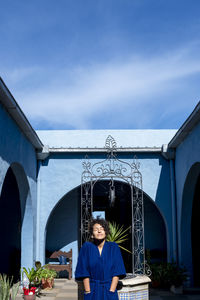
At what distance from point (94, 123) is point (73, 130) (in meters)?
0.78

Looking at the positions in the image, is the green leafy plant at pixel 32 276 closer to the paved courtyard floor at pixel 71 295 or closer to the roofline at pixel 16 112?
the paved courtyard floor at pixel 71 295

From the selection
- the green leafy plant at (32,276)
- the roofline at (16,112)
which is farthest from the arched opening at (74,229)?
the roofline at (16,112)

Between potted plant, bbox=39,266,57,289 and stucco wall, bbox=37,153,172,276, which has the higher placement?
stucco wall, bbox=37,153,172,276

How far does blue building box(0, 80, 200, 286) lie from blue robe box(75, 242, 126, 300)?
13.5 feet

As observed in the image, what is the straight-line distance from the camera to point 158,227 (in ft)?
39.9

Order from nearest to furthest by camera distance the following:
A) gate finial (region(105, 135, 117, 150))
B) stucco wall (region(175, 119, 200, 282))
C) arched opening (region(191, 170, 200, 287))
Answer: gate finial (region(105, 135, 117, 150))
stucco wall (region(175, 119, 200, 282))
arched opening (region(191, 170, 200, 287))

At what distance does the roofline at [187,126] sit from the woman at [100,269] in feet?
12.6

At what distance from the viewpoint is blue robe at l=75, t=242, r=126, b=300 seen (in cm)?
375

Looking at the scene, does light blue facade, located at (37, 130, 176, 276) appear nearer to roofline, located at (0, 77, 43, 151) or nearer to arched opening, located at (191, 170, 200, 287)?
arched opening, located at (191, 170, 200, 287)

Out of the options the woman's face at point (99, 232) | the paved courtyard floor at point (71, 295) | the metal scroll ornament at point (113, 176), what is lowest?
the paved courtyard floor at point (71, 295)

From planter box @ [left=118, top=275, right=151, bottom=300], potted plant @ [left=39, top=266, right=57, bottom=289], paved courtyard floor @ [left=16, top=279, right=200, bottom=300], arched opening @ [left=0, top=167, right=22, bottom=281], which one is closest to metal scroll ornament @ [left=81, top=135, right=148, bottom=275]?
paved courtyard floor @ [left=16, top=279, right=200, bottom=300]

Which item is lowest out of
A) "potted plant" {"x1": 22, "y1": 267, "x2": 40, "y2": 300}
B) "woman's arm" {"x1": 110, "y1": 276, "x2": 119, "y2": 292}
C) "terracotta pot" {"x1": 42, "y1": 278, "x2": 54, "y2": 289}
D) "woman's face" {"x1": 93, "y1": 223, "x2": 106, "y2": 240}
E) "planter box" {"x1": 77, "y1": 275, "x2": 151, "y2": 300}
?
"terracotta pot" {"x1": 42, "y1": 278, "x2": 54, "y2": 289}

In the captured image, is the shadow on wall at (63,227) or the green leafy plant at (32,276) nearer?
the green leafy plant at (32,276)

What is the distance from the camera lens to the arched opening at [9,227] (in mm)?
10781
